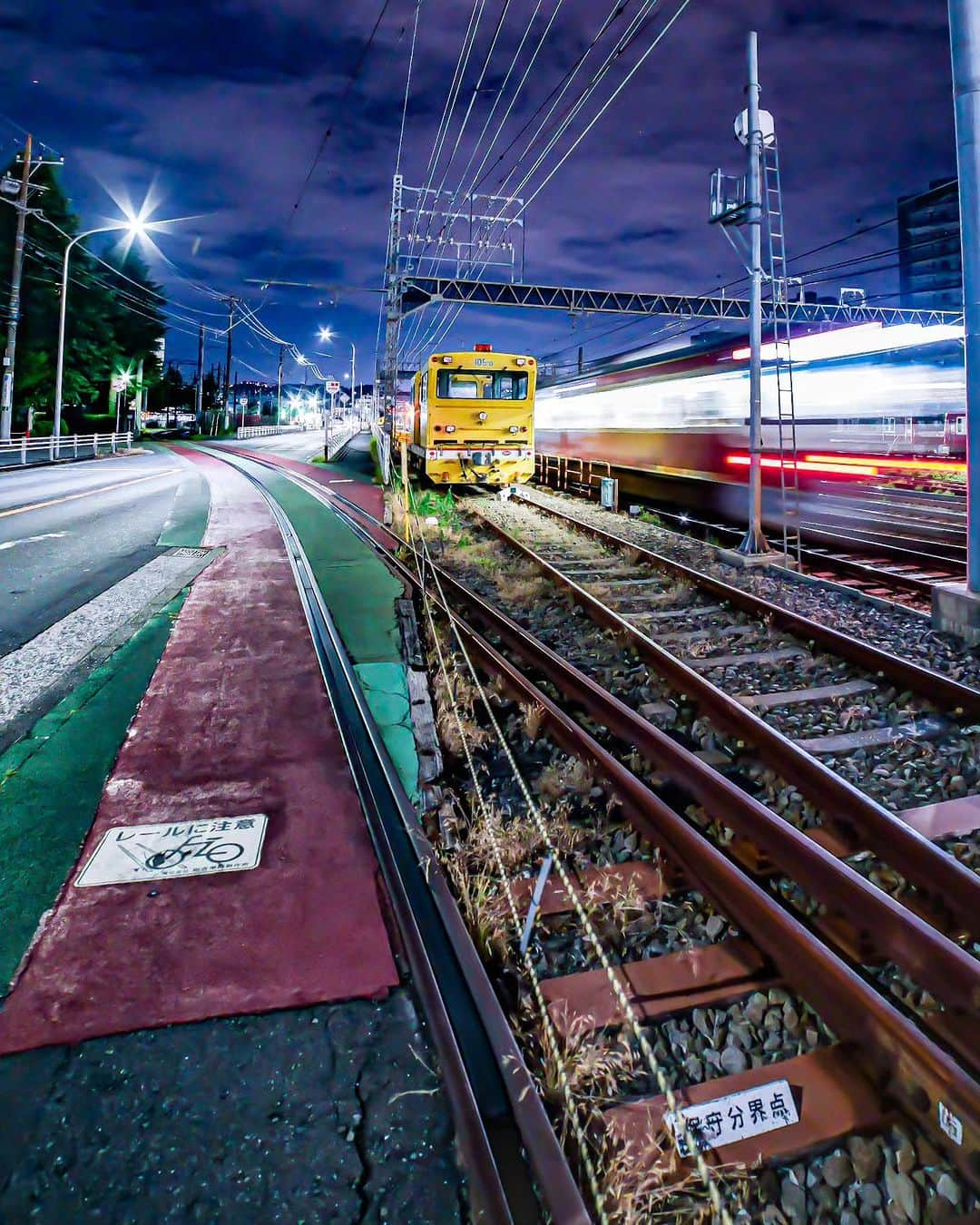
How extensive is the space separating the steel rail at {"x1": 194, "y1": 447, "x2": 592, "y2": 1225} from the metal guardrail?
30.1 metres

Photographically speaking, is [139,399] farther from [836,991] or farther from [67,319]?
[836,991]

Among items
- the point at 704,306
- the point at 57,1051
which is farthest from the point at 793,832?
the point at 704,306

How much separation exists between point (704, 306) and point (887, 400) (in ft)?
70.3

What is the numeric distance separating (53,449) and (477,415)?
22422mm

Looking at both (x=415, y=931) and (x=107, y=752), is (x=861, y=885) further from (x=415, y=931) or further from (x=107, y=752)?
(x=107, y=752)

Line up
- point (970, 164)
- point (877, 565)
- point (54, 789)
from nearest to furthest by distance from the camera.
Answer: point (54, 789) → point (970, 164) → point (877, 565)

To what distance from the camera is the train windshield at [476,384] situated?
19703 mm

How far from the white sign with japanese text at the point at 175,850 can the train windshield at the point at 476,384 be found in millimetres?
16954

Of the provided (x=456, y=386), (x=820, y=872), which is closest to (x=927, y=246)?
(x=456, y=386)

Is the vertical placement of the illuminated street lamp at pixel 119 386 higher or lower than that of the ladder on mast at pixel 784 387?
higher

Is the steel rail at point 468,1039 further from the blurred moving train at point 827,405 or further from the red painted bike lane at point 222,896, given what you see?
the blurred moving train at point 827,405

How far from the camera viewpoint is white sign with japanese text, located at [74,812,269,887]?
354cm

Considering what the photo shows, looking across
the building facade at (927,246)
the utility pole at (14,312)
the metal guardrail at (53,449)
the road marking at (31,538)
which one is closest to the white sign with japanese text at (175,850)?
the road marking at (31,538)

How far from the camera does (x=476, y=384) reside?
1984 centimetres
